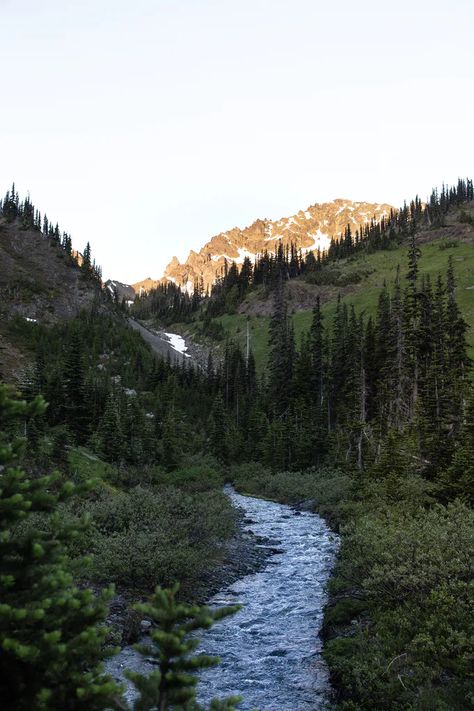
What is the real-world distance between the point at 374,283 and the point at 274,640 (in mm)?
134818

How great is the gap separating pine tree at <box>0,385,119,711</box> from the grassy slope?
109819 millimetres

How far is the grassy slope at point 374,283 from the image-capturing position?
407ft

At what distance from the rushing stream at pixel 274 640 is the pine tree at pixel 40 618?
9.26 meters

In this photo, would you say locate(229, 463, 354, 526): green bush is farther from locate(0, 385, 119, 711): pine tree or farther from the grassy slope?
the grassy slope

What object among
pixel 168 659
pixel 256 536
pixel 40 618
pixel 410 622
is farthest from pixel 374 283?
pixel 40 618

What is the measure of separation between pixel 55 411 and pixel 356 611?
5179 centimetres

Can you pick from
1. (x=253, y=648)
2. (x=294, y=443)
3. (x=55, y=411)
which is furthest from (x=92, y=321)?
(x=253, y=648)

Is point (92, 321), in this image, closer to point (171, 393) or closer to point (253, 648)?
point (171, 393)

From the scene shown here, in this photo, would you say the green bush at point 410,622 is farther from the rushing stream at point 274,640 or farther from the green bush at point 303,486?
the green bush at point 303,486

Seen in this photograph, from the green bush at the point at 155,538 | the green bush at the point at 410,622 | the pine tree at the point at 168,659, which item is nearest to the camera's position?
the pine tree at the point at 168,659

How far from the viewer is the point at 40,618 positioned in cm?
580

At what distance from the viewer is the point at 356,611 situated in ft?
57.5

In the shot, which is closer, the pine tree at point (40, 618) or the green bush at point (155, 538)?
the pine tree at point (40, 618)

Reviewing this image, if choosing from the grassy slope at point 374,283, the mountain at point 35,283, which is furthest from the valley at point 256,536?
the grassy slope at point 374,283
